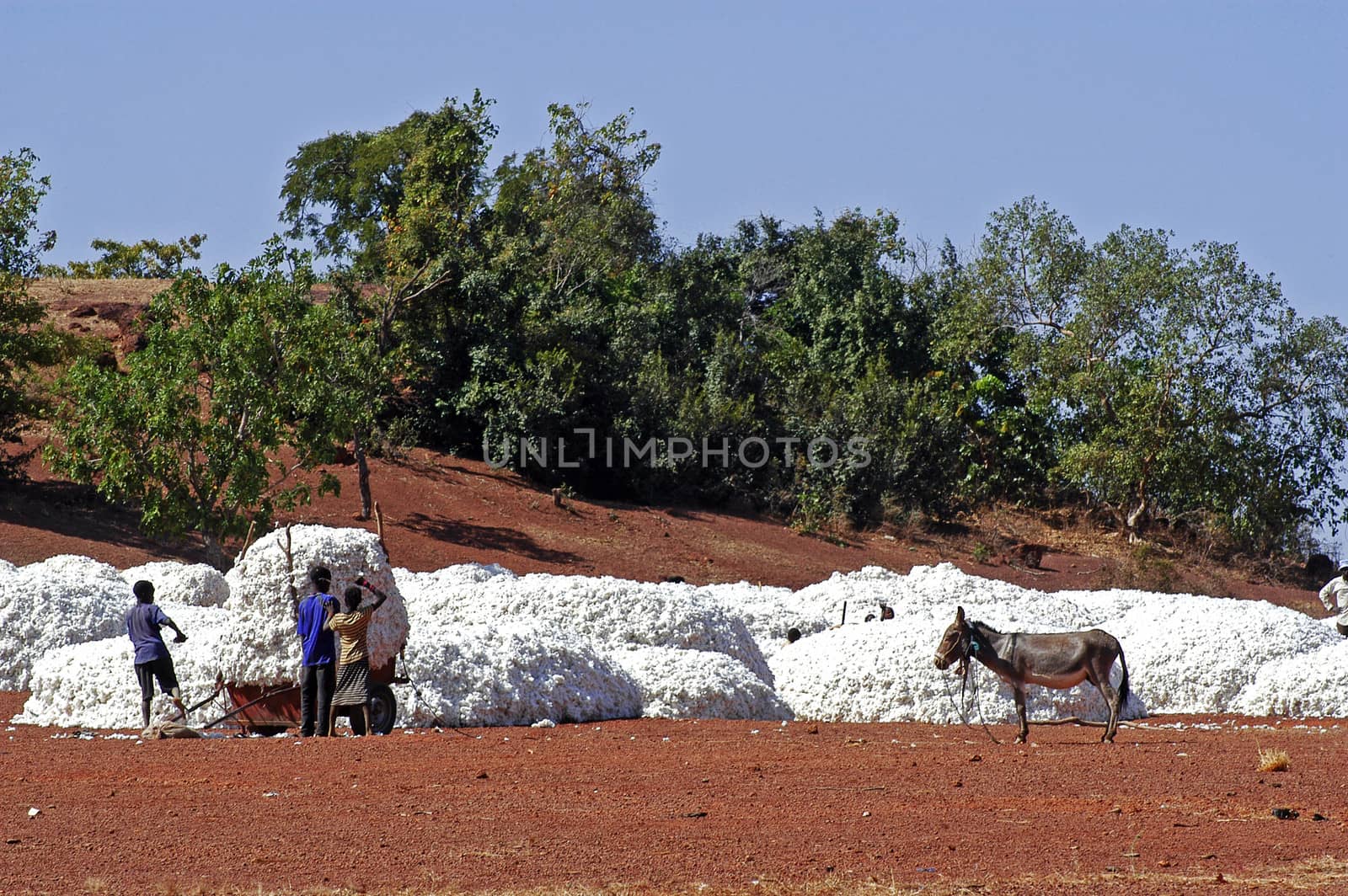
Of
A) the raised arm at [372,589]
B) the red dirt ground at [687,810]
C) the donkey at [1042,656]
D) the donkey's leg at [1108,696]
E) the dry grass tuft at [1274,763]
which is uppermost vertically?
the raised arm at [372,589]

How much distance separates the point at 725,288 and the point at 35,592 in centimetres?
3295

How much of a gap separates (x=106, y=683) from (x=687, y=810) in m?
6.26

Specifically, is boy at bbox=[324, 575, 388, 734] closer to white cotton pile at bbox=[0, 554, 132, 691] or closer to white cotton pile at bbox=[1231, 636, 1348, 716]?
white cotton pile at bbox=[0, 554, 132, 691]

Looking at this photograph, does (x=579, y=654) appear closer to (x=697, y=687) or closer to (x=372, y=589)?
(x=697, y=687)

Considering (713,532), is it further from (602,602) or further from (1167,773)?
(1167,773)

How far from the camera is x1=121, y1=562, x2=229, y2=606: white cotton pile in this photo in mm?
17812

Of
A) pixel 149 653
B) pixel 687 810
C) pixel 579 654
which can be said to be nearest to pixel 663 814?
pixel 687 810

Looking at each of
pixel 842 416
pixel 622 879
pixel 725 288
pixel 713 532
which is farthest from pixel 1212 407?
pixel 622 879

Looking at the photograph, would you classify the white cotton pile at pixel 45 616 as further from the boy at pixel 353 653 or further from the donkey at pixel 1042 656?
the donkey at pixel 1042 656

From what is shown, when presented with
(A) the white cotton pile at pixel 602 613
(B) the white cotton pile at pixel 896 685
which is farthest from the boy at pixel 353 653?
(B) the white cotton pile at pixel 896 685

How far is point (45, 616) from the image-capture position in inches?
571

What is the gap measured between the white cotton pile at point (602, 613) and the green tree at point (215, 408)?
10.2 m

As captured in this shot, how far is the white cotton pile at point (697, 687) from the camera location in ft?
40.0

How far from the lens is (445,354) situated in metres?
35.9
